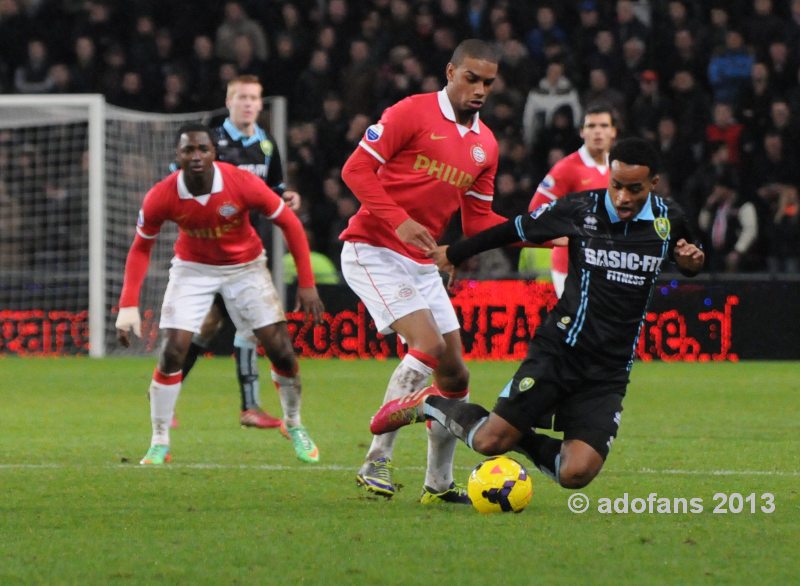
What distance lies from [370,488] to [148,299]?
389 inches

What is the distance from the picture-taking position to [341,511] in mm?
6703

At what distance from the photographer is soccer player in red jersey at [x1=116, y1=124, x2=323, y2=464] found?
8656 mm

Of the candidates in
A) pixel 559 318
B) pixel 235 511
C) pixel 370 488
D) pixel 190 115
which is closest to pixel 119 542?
pixel 235 511

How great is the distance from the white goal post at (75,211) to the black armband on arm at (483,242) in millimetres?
9108

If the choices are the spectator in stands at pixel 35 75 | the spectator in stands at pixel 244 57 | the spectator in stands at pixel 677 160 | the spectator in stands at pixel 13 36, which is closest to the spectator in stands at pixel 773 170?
the spectator in stands at pixel 677 160

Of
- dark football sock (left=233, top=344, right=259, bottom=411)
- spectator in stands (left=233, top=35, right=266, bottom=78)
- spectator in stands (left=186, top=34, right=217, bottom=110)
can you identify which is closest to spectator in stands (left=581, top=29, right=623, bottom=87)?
spectator in stands (left=233, top=35, right=266, bottom=78)

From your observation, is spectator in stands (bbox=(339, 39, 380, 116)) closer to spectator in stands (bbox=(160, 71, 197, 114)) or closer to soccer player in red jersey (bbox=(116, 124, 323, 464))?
spectator in stands (bbox=(160, 71, 197, 114))

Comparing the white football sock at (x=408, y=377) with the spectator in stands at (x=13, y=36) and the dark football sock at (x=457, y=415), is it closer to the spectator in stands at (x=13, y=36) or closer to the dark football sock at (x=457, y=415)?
the dark football sock at (x=457, y=415)

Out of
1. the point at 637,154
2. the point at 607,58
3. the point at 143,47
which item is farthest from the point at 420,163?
the point at 143,47

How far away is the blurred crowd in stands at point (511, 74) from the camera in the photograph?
1739 centimetres

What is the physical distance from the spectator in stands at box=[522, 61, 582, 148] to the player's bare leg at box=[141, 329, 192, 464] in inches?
386

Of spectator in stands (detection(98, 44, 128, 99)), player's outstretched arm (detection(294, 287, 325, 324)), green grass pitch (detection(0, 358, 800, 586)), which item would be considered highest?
spectator in stands (detection(98, 44, 128, 99))

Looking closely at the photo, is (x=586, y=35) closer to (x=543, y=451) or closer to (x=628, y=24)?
(x=628, y=24)

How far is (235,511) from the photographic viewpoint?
669 cm
